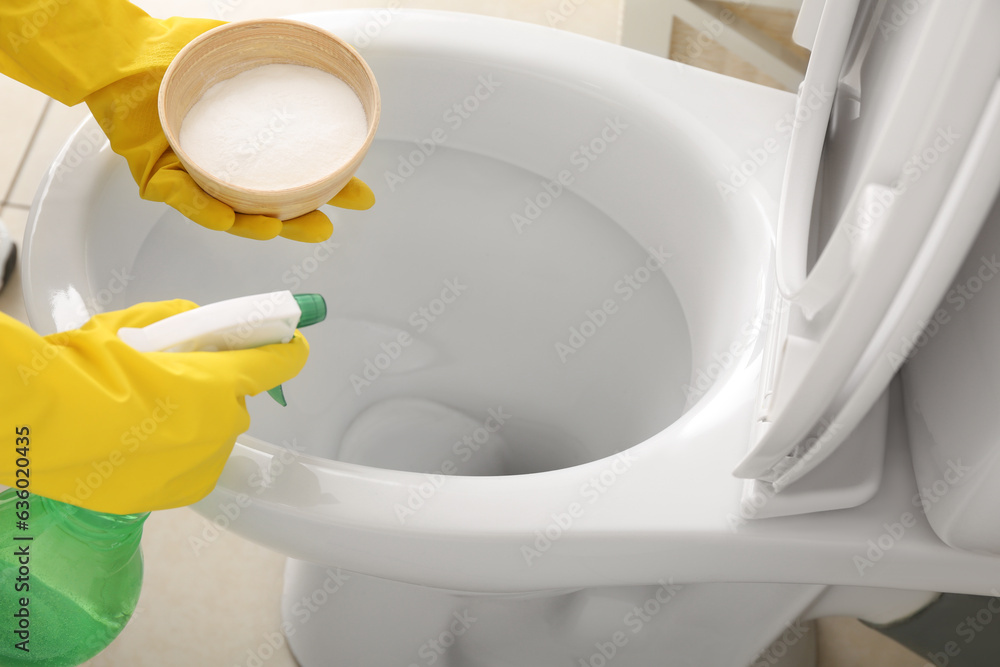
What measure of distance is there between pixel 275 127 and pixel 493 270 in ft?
1.06

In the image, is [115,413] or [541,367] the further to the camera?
[541,367]

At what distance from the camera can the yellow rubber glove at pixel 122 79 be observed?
0.63m

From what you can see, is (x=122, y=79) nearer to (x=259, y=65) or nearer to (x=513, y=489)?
(x=259, y=65)

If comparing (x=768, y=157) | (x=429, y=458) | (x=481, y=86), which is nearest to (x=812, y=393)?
(x=768, y=157)

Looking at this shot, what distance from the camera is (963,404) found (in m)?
0.47

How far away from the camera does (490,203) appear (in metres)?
0.87

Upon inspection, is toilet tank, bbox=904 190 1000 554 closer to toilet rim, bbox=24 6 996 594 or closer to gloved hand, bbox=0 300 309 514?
toilet rim, bbox=24 6 996 594

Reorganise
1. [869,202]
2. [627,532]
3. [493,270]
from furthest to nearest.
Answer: [493,270], [627,532], [869,202]

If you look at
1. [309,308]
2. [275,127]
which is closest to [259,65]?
[275,127]

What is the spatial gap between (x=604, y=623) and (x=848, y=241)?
0.48 meters

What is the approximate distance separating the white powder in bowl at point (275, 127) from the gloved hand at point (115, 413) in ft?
0.52

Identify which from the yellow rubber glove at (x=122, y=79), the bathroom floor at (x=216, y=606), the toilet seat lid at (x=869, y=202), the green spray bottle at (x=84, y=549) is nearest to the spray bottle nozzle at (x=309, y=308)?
the green spray bottle at (x=84, y=549)

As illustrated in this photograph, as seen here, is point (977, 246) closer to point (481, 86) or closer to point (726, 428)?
point (726, 428)

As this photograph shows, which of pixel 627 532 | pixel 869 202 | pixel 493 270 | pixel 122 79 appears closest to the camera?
pixel 869 202
